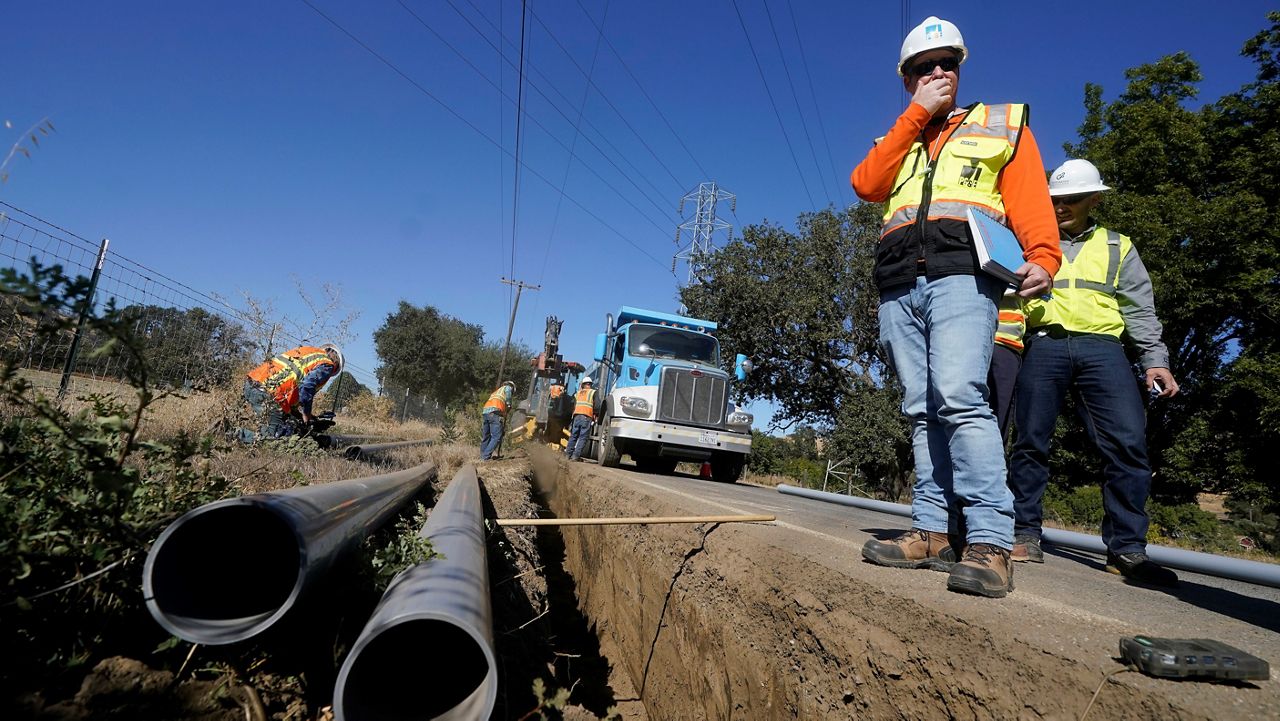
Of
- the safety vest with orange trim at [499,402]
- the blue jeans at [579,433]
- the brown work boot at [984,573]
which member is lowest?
the brown work boot at [984,573]

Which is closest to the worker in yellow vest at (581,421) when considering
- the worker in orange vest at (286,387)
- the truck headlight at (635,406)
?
the truck headlight at (635,406)

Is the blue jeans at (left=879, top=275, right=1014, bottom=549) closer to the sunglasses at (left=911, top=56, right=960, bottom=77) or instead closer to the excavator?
the sunglasses at (left=911, top=56, right=960, bottom=77)

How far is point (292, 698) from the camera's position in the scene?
1643 millimetres

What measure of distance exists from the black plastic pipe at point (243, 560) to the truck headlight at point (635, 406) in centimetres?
801

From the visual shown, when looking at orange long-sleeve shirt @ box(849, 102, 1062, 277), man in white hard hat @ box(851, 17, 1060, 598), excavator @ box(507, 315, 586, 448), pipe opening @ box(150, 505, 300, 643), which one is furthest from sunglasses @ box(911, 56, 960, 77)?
excavator @ box(507, 315, 586, 448)

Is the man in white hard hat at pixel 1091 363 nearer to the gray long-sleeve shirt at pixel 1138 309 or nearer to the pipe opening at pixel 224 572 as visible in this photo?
the gray long-sleeve shirt at pixel 1138 309

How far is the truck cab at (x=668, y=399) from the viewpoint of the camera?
33.2 ft

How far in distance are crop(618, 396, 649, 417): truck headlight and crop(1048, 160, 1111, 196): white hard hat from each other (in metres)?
7.26

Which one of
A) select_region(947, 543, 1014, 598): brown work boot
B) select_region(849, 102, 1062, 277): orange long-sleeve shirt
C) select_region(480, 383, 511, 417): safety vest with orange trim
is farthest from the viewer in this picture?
select_region(480, 383, 511, 417): safety vest with orange trim

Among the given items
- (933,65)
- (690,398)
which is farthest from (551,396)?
(933,65)

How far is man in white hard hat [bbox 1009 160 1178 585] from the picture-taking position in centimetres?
281

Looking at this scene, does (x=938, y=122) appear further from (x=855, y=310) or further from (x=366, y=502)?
(x=855, y=310)

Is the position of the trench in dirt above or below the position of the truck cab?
below

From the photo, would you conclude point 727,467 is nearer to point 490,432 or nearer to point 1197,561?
point 490,432
